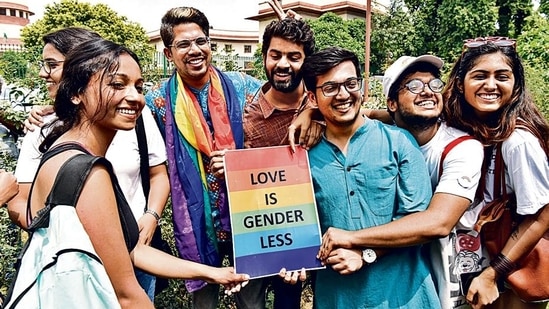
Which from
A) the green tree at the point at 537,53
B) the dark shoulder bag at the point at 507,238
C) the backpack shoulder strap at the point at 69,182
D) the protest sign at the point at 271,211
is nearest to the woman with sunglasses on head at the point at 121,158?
the protest sign at the point at 271,211

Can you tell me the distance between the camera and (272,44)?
2.98 m

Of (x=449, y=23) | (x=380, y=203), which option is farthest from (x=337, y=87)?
(x=449, y=23)

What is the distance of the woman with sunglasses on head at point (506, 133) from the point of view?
7.68ft

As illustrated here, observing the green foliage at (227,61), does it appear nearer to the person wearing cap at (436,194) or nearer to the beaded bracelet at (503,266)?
the person wearing cap at (436,194)

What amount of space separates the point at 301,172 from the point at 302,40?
910 millimetres

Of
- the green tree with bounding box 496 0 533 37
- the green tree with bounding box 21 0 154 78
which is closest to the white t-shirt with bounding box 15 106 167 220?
the green tree with bounding box 496 0 533 37

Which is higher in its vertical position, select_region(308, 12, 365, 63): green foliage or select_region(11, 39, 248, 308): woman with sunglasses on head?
select_region(308, 12, 365, 63): green foliage

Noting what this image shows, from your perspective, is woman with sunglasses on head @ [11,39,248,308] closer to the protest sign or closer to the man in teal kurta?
the protest sign

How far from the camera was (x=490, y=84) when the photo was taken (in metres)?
2.43

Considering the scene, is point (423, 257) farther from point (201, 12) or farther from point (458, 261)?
point (201, 12)

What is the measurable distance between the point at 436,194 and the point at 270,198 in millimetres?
799

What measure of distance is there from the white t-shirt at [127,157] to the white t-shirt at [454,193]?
1478 mm

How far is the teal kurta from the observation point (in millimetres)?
2248

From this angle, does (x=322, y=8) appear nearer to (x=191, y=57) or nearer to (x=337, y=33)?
(x=337, y=33)
